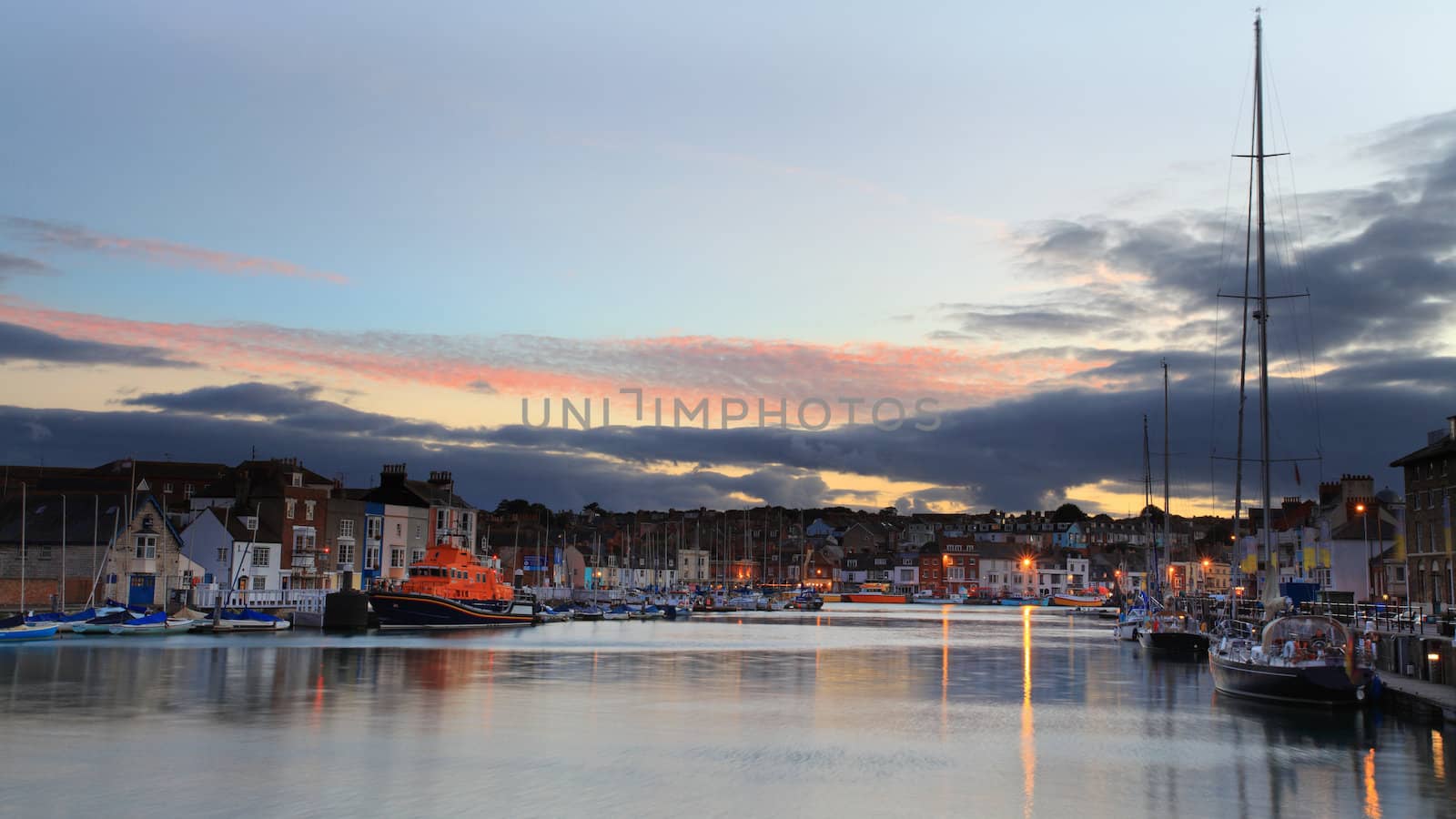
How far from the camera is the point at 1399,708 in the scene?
3725 cm

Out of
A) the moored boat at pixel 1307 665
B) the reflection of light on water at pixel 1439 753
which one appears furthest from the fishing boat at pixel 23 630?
the reflection of light on water at pixel 1439 753

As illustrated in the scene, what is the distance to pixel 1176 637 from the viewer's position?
232 ft

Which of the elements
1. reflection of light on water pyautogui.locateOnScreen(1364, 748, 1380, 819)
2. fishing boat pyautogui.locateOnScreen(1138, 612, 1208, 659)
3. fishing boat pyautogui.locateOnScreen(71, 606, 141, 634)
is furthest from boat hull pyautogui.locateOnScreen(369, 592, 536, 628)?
reflection of light on water pyautogui.locateOnScreen(1364, 748, 1380, 819)

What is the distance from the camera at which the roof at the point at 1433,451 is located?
2472 inches

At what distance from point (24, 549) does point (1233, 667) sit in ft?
238

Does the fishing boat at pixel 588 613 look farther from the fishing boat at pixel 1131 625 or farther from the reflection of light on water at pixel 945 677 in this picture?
the fishing boat at pixel 1131 625

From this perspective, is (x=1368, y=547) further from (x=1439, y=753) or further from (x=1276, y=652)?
(x=1439, y=753)

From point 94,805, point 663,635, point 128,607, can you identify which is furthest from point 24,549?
point 94,805

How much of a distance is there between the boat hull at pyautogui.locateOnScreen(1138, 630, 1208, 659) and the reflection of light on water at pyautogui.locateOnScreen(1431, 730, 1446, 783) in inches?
1452

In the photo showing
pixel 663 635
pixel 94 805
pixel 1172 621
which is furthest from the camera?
pixel 663 635

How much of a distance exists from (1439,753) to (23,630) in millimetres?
64469

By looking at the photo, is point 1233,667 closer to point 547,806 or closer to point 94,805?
point 547,806

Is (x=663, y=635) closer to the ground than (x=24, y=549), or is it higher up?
closer to the ground

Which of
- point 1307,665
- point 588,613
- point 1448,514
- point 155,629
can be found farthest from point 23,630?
point 1448,514
